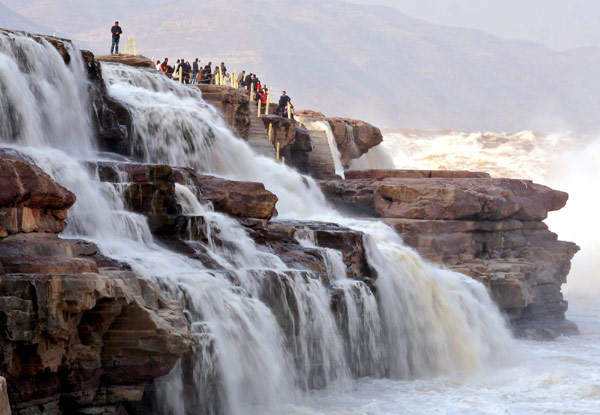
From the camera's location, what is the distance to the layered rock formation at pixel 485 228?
24.3 meters

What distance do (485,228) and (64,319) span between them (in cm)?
1667

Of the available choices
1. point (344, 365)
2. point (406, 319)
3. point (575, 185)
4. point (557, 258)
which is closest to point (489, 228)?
point (557, 258)

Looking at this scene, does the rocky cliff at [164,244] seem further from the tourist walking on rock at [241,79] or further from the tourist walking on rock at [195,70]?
the tourist walking on rock at [241,79]

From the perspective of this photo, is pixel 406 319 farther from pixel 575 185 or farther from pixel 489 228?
pixel 575 185

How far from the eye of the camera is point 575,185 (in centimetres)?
5100

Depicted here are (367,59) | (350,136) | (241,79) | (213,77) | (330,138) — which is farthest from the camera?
(367,59)

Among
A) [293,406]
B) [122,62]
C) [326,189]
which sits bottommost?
[293,406]

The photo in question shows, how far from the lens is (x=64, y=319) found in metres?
11.0

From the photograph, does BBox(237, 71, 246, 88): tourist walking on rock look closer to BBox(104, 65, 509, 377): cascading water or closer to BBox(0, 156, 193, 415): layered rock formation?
BBox(104, 65, 509, 377): cascading water

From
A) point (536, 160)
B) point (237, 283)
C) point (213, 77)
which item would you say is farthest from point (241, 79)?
point (536, 160)

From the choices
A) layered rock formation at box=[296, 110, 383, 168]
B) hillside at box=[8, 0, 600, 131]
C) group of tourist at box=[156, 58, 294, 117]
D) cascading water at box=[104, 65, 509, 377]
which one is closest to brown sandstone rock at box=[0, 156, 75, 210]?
cascading water at box=[104, 65, 509, 377]

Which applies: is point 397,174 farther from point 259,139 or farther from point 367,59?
point 367,59

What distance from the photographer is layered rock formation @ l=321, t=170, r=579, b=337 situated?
24.3 metres

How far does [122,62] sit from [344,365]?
495 inches
